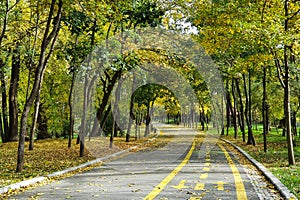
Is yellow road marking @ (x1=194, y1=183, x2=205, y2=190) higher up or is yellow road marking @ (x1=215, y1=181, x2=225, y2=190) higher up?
yellow road marking @ (x1=215, y1=181, x2=225, y2=190)

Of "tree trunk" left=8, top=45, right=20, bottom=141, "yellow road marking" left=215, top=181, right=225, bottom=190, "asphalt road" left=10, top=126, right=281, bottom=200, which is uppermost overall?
"tree trunk" left=8, top=45, right=20, bottom=141

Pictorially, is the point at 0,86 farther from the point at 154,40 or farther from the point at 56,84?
the point at 154,40

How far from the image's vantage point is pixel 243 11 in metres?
13.8

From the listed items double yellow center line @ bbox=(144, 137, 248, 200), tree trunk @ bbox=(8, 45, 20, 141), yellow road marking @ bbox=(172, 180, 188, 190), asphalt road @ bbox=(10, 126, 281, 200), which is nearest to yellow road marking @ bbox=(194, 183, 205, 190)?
asphalt road @ bbox=(10, 126, 281, 200)

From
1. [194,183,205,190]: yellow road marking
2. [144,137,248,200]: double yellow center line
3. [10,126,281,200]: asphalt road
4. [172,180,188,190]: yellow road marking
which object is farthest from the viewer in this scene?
[172,180,188,190]: yellow road marking

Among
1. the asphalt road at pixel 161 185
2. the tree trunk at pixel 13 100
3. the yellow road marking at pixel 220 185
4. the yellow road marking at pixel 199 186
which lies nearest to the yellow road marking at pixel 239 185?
the asphalt road at pixel 161 185

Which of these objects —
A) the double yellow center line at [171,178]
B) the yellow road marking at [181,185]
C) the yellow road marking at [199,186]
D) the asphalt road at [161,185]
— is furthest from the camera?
the yellow road marking at [181,185]

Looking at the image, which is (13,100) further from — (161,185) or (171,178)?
(161,185)

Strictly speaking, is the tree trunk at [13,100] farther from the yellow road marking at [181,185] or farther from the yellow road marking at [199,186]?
the yellow road marking at [199,186]

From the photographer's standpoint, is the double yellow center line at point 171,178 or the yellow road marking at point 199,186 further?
the yellow road marking at point 199,186

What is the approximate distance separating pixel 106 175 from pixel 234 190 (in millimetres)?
4390

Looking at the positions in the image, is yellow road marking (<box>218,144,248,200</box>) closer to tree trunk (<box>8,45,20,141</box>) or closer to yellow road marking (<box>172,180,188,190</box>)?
yellow road marking (<box>172,180,188,190</box>)

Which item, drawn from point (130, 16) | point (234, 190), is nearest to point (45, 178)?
point (234, 190)

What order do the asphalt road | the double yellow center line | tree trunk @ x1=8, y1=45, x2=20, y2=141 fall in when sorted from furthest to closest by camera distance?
tree trunk @ x1=8, y1=45, x2=20, y2=141
the asphalt road
the double yellow center line
